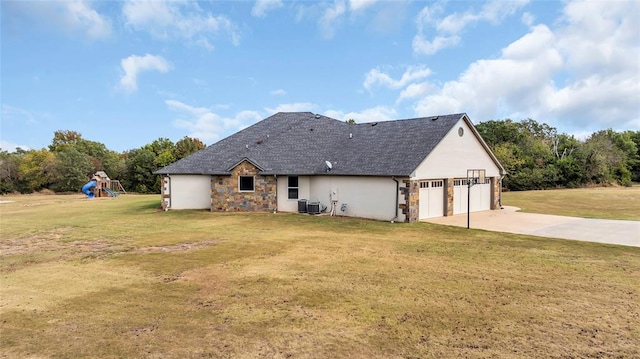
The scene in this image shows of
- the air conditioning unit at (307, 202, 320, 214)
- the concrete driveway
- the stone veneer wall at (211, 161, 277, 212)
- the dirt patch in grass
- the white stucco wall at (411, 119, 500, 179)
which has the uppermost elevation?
the white stucco wall at (411, 119, 500, 179)

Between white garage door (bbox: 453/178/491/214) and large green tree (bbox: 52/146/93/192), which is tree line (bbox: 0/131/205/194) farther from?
white garage door (bbox: 453/178/491/214)

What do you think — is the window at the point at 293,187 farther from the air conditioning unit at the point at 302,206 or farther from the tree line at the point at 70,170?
the tree line at the point at 70,170

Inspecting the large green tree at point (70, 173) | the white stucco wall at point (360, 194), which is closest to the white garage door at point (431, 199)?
the white stucco wall at point (360, 194)

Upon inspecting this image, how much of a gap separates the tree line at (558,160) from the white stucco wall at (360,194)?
29125mm

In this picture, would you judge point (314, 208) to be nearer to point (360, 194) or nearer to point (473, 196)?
point (360, 194)

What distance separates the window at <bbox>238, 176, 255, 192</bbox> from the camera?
71.9 feet

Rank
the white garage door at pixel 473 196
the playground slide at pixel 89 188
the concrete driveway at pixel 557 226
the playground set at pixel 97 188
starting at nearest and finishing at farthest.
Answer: the concrete driveway at pixel 557 226, the white garage door at pixel 473 196, the playground slide at pixel 89 188, the playground set at pixel 97 188

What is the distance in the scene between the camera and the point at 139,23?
21641 mm

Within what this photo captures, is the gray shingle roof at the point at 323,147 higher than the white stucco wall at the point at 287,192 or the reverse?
higher

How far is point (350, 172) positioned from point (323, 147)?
4579mm

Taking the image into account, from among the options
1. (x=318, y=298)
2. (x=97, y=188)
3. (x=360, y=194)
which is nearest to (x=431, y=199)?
(x=360, y=194)

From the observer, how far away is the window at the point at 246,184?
2192 cm

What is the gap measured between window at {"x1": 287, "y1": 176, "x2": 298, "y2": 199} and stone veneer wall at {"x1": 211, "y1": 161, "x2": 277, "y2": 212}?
92 centimetres

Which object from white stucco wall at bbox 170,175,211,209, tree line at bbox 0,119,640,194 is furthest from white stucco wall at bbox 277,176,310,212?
tree line at bbox 0,119,640,194
